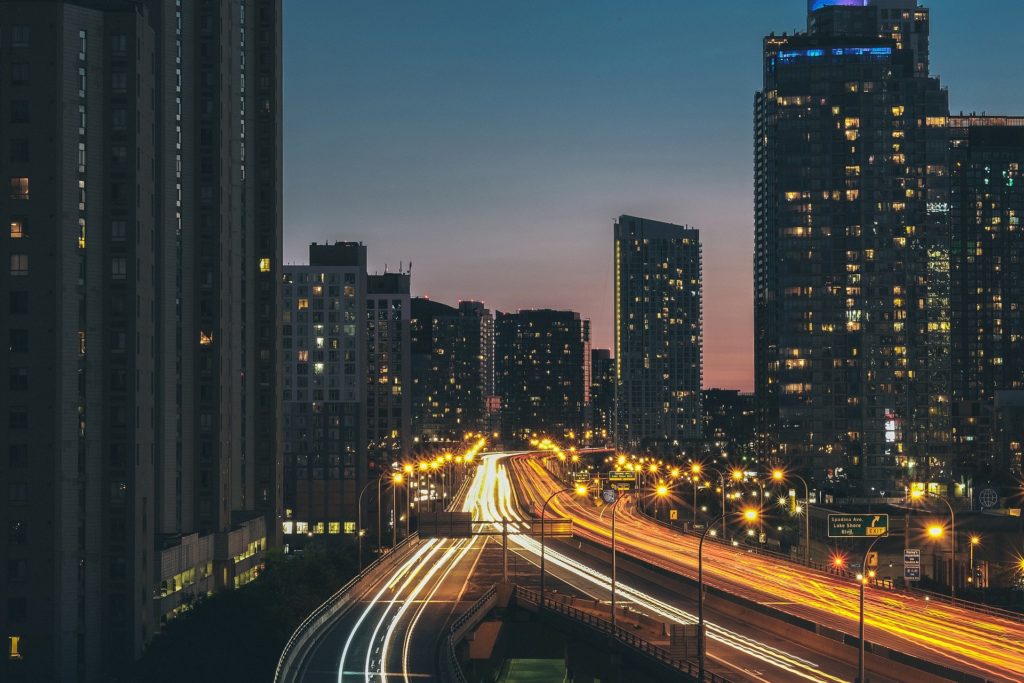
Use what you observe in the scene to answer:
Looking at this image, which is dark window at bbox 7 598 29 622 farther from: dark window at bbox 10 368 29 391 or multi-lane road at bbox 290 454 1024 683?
multi-lane road at bbox 290 454 1024 683

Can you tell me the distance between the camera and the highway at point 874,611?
77.6 meters

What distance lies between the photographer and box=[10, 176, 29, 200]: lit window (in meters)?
108

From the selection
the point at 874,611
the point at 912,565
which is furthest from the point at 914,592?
the point at 912,565

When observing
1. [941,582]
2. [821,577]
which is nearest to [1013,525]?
[941,582]

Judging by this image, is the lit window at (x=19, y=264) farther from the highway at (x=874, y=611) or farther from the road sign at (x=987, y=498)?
the road sign at (x=987, y=498)

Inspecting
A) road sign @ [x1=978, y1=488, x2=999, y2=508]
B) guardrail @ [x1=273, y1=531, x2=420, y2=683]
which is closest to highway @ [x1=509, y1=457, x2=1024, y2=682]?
road sign @ [x1=978, y1=488, x2=999, y2=508]

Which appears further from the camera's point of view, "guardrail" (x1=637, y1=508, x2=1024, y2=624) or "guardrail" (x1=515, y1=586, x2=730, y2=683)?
"guardrail" (x1=637, y1=508, x2=1024, y2=624)

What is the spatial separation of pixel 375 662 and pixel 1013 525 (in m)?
79.2

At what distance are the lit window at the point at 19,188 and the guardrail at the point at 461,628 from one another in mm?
46722

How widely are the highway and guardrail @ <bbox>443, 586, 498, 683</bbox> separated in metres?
18.9

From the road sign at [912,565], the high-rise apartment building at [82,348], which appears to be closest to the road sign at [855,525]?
the road sign at [912,565]

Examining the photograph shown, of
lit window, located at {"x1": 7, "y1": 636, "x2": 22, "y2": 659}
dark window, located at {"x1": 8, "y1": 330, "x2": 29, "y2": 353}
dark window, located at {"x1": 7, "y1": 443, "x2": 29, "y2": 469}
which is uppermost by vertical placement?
dark window, located at {"x1": 8, "y1": 330, "x2": 29, "y2": 353}

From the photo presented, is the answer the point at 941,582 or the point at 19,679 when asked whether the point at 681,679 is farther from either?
the point at 941,582

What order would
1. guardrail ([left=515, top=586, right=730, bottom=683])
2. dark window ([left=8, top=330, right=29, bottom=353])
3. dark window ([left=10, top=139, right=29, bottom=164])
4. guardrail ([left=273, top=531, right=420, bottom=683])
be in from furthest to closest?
dark window ([left=10, top=139, right=29, bottom=164]) → dark window ([left=8, top=330, right=29, bottom=353]) → guardrail ([left=273, top=531, right=420, bottom=683]) → guardrail ([left=515, top=586, right=730, bottom=683])
